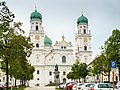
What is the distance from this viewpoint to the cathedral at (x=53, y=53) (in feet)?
393

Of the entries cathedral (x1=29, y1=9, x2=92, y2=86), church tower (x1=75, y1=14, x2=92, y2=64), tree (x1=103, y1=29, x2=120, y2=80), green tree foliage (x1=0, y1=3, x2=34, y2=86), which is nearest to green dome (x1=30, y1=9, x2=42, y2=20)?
cathedral (x1=29, y1=9, x2=92, y2=86)

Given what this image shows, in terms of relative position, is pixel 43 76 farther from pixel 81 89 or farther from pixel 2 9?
pixel 2 9

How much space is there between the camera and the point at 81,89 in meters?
38.1

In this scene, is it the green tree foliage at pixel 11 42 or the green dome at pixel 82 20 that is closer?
the green tree foliage at pixel 11 42

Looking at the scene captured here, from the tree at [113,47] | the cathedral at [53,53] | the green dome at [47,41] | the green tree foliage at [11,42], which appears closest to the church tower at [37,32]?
the cathedral at [53,53]

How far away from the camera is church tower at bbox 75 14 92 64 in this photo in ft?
411

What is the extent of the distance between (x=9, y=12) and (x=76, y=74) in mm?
64732

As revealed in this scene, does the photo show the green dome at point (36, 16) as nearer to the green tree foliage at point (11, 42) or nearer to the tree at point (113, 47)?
the tree at point (113, 47)

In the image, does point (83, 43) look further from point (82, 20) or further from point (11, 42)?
point (11, 42)

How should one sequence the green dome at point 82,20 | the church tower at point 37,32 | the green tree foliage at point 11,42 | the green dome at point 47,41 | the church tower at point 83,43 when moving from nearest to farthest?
the green tree foliage at point 11,42 → the church tower at point 37,32 → the church tower at point 83,43 → the green dome at point 82,20 → the green dome at point 47,41

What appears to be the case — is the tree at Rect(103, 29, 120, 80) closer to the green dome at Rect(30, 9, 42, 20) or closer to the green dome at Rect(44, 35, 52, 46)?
the green dome at Rect(30, 9, 42, 20)

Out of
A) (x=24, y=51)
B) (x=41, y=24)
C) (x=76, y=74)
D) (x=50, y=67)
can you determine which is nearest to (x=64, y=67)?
(x=50, y=67)

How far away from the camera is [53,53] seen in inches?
4921

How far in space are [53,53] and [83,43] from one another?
41.3ft
